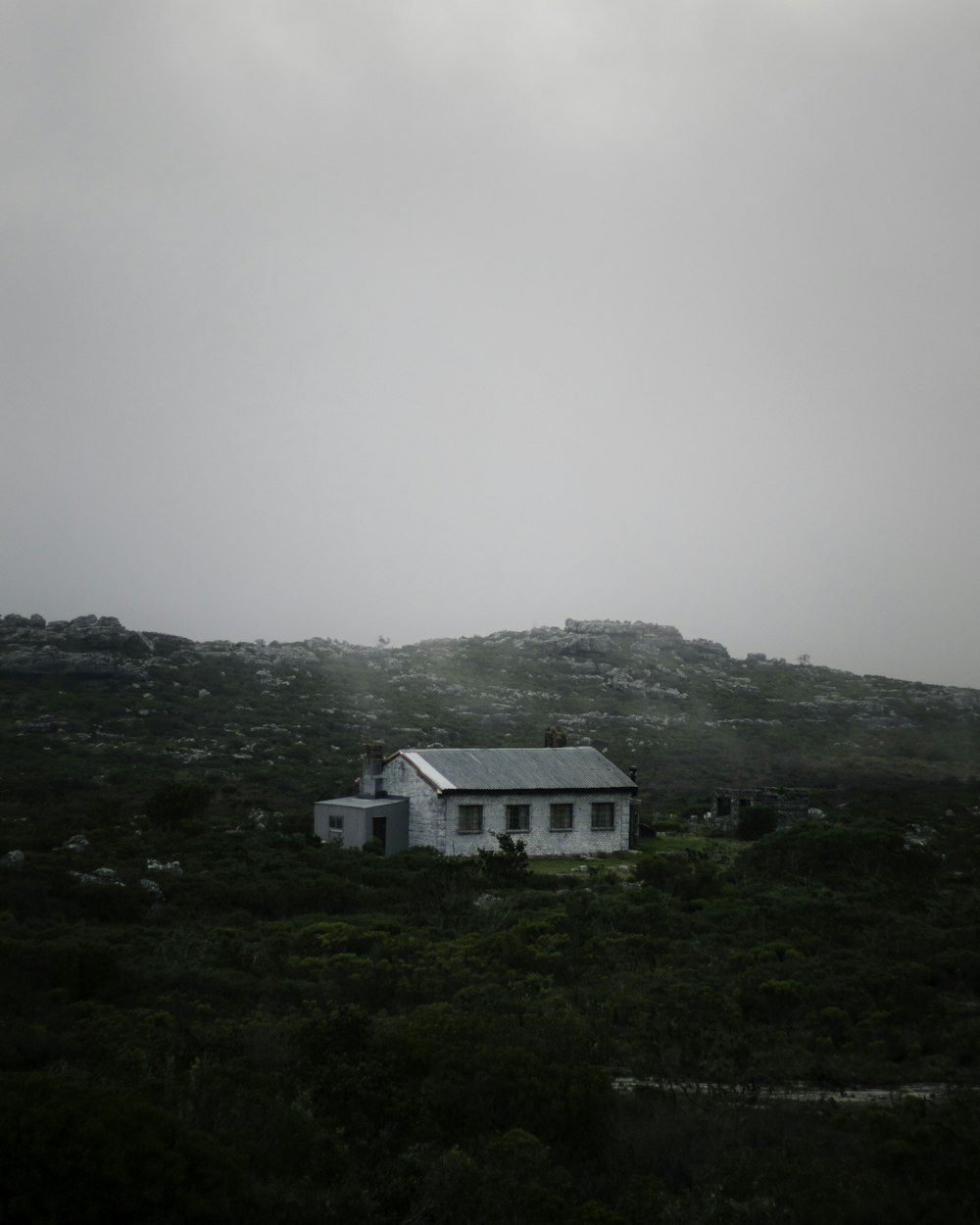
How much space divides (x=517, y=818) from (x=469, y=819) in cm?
217

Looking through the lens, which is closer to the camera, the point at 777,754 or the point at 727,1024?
the point at 727,1024

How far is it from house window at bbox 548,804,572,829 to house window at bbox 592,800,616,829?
1.15 metres

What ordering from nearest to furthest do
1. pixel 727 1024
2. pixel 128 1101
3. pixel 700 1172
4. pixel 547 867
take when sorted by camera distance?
pixel 128 1101 → pixel 700 1172 → pixel 727 1024 → pixel 547 867

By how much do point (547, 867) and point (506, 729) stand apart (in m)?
39.9

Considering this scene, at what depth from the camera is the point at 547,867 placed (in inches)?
1325

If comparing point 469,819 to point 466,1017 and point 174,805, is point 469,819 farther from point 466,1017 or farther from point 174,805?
point 466,1017

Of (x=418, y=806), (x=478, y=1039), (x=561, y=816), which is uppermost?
(x=478, y=1039)

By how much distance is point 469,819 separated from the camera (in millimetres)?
34938

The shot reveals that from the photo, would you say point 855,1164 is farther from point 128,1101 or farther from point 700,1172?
point 128,1101

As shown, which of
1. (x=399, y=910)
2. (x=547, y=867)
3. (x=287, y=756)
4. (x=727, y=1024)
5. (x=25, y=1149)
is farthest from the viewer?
(x=287, y=756)

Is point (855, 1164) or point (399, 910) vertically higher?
point (855, 1164)

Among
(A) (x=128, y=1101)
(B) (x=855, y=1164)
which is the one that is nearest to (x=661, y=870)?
(B) (x=855, y=1164)

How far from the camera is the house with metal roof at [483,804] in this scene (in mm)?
34531

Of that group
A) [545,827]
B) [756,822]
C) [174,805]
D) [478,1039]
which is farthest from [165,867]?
[756,822]
